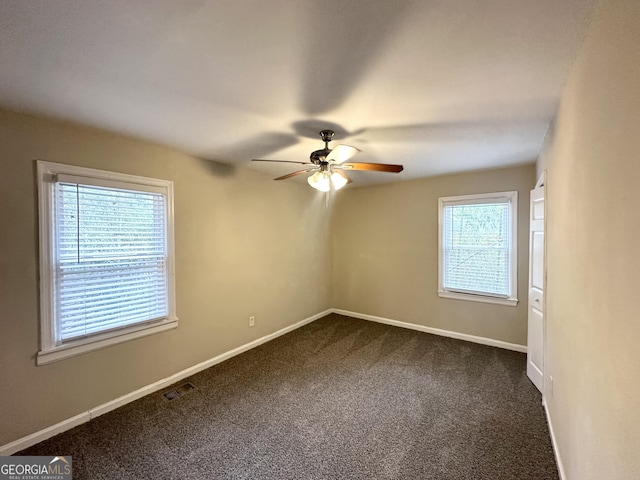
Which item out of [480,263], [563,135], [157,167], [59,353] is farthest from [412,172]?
[59,353]

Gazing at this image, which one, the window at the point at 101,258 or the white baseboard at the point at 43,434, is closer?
the white baseboard at the point at 43,434

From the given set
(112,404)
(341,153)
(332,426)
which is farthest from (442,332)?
(112,404)

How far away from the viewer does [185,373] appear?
3.01 m

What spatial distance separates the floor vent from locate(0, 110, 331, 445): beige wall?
19cm

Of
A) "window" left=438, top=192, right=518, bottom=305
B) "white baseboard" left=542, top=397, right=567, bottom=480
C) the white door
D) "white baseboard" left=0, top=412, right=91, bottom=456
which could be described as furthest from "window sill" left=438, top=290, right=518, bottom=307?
"white baseboard" left=0, top=412, right=91, bottom=456

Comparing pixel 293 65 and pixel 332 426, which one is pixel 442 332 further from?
pixel 293 65

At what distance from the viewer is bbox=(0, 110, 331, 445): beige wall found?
1.98m

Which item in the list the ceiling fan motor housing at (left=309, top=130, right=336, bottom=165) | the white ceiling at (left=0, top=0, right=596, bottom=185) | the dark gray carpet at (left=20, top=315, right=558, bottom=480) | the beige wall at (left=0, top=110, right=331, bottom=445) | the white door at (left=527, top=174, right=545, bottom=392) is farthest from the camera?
the white door at (left=527, top=174, right=545, bottom=392)

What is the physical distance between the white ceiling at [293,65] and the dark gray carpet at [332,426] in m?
2.40

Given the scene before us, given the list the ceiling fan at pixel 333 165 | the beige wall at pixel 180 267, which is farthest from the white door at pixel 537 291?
the beige wall at pixel 180 267

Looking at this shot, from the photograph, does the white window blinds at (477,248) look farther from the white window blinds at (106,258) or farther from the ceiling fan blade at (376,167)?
the white window blinds at (106,258)

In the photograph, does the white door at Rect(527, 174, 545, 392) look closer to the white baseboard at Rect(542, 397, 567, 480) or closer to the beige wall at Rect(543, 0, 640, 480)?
the white baseboard at Rect(542, 397, 567, 480)

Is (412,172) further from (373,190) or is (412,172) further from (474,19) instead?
(474,19)

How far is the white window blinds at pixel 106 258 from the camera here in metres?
2.19
